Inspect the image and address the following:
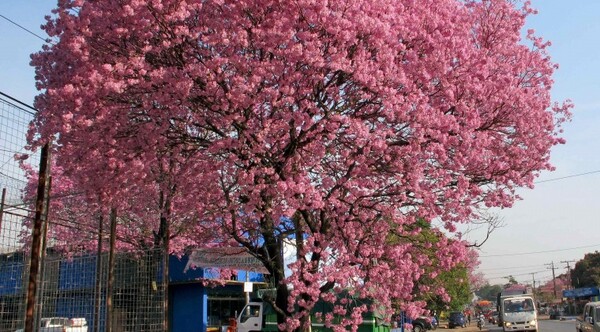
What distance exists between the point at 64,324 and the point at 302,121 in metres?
8.61

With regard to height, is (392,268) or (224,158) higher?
(224,158)

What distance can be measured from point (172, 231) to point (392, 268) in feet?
30.6

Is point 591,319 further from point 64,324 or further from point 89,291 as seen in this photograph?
point 64,324

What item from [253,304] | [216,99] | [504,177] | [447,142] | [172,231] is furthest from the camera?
[253,304]

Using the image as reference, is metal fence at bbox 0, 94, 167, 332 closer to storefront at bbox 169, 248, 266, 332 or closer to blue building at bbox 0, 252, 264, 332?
blue building at bbox 0, 252, 264, 332

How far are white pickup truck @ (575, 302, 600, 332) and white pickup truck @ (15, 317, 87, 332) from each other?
1480 centimetres

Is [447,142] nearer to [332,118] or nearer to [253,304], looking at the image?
[332,118]

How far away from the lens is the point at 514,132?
12.1 m

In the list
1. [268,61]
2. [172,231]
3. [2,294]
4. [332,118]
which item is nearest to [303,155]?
[332,118]

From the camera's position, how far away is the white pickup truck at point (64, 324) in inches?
522

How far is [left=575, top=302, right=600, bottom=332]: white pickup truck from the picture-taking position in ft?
58.1

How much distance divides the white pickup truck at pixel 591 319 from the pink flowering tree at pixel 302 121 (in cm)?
879

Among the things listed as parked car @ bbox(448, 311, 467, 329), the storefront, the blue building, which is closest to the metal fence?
the blue building

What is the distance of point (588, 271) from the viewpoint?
7925 cm
